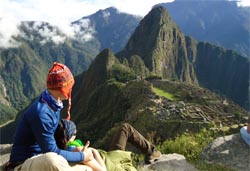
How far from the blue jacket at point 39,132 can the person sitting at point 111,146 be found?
457 mm


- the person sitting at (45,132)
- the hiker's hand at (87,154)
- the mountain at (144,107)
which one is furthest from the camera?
the mountain at (144,107)

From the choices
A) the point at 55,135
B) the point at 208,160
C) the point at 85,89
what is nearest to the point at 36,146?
the point at 55,135

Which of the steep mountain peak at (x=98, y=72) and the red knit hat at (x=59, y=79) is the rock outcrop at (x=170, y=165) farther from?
the steep mountain peak at (x=98, y=72)

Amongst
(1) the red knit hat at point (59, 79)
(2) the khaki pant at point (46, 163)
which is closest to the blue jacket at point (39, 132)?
(1) the red knit hat at point (59, 79)

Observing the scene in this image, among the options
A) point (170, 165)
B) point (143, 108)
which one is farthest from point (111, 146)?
point (143, 108)

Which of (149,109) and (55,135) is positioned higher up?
(55,135)

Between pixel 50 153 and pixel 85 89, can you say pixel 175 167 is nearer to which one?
pixel 50 153

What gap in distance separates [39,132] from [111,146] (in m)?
3.12

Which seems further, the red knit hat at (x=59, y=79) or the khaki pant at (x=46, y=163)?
the red knit hat at (x=59, y=79)

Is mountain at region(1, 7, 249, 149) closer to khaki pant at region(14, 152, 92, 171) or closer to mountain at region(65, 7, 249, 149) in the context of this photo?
mountain at region(65, 7, 249, 149)

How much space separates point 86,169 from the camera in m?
6.21

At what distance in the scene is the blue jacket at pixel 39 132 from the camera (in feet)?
18.7

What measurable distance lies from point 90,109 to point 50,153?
10835 centimetres

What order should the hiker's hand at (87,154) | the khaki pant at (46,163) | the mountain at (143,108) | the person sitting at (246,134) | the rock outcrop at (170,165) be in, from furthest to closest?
the mountain at (143,108) → the person sitting at (246,134) → the rock outcrop at (170,165) → the hiker's hand at (87,154) → the khaki pant at (46,163)
